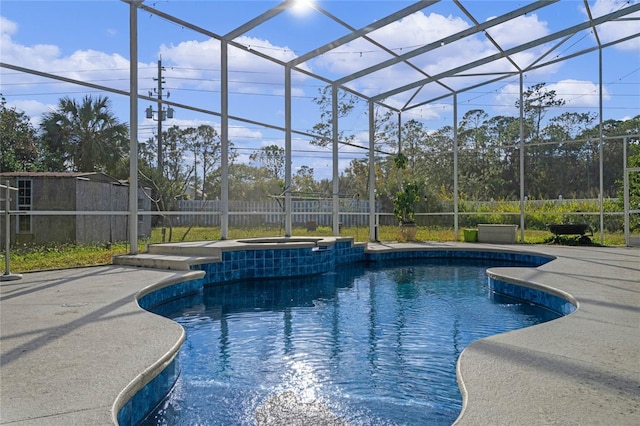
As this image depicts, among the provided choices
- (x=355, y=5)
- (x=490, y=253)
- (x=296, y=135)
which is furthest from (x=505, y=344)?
(x=296, y=135)

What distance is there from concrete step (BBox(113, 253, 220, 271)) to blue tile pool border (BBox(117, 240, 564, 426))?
0.11m

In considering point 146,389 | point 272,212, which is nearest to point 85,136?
point 272,212

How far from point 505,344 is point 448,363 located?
2.08 ft

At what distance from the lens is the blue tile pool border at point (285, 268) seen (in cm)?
241

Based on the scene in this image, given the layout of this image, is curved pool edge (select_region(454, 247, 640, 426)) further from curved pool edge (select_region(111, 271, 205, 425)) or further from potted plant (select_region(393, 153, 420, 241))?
potted plant (select_region(393, 153, 420, 241))

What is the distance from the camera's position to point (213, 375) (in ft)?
9.77

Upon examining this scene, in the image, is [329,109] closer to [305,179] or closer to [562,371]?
[305,179]

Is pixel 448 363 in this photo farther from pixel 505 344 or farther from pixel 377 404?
pixel 377 404

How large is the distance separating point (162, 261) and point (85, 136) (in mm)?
2117

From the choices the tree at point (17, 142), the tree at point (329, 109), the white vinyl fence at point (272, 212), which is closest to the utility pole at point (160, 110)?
the white vinyl fence at point (272, 212)

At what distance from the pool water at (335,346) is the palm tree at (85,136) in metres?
2.58

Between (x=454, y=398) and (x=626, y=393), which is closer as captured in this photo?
(x=626, y=393)

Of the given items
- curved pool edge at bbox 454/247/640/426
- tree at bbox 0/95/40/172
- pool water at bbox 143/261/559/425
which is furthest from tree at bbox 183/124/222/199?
curved pool edge at bbox 454/247/640/426

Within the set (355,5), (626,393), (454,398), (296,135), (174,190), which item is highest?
(355,5)
